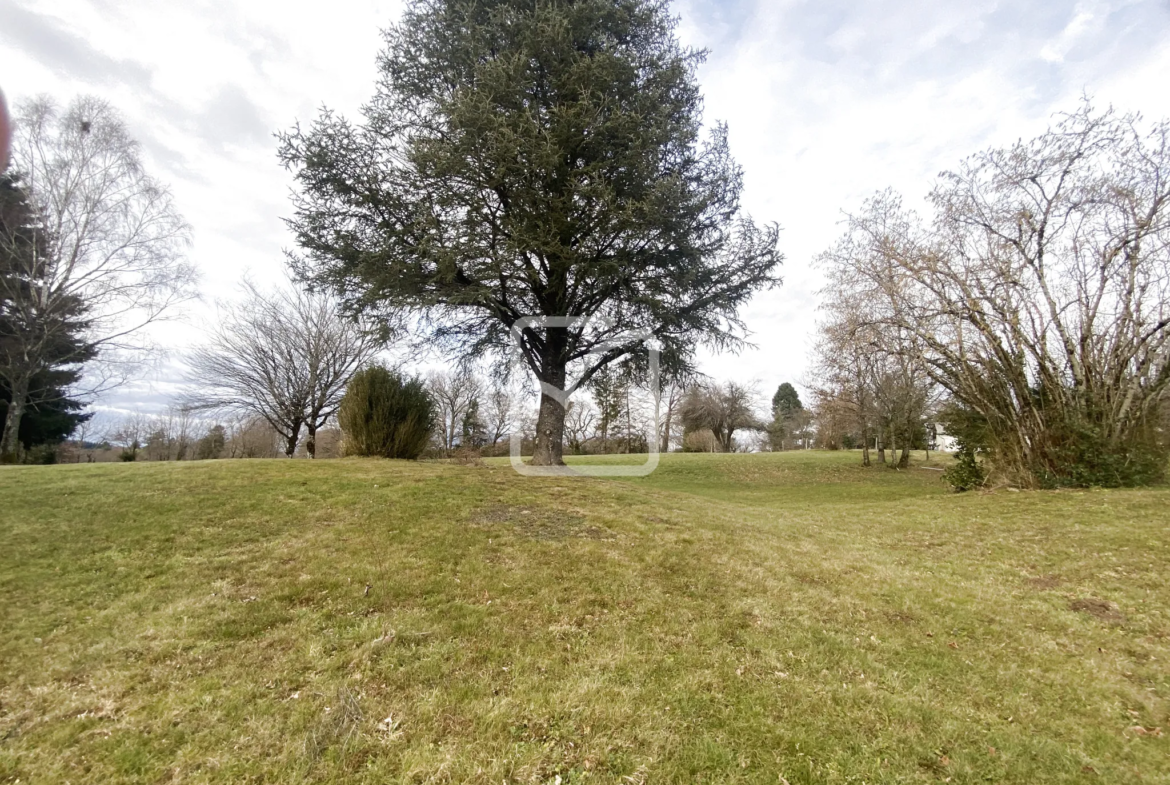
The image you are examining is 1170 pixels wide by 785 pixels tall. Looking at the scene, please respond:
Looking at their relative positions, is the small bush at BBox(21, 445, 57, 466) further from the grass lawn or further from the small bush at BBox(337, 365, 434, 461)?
the grass lawn

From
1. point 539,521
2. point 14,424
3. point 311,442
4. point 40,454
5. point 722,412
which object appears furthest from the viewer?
point 722,412

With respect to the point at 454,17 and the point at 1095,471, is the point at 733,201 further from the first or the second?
the point at 1095,471

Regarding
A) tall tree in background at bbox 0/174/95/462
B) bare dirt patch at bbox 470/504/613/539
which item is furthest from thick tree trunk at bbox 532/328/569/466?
tall tree in background at bbox 0/174/95/462

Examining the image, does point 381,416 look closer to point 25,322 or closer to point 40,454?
point 25,322

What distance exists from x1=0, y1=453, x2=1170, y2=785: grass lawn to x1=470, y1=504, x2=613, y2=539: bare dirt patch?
51 millimetres

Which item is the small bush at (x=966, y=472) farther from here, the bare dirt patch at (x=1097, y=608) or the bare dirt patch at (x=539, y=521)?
the bare dirt patch at (x=539, y=521)

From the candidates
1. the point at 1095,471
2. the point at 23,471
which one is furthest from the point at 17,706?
the point at 1095,471

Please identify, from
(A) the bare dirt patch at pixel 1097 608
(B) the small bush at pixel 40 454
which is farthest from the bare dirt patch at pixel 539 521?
(B) the small bush at pixel 40 454

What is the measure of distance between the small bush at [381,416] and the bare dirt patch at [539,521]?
614 centimetres

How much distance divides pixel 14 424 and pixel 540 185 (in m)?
18.7

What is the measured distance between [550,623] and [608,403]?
969 centimetres

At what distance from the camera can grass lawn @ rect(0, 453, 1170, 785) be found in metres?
2.28

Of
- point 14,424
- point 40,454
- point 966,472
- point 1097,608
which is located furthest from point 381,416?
point 40,454

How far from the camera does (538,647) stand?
324 centimetres
